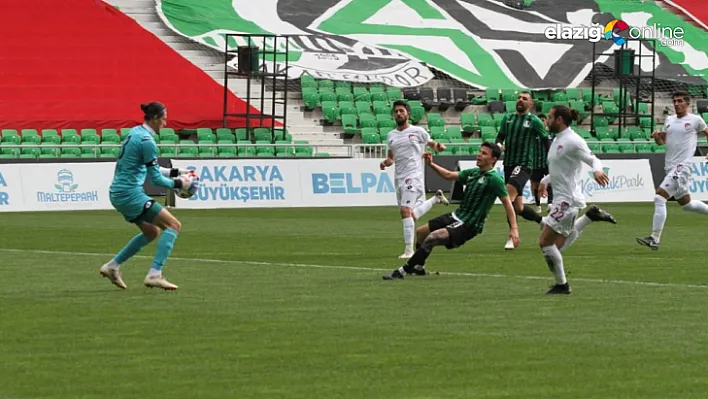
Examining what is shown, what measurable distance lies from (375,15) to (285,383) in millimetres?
48453

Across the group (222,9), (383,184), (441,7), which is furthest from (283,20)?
(383,184)

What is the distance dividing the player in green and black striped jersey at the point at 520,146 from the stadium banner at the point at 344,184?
14.6 metres

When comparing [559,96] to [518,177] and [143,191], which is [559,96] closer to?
[518,177]

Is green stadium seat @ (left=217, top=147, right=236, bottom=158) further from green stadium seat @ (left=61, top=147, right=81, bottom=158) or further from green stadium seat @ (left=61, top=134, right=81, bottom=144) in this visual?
green stadium seat @ (left=61, top=134, right=81, bottom=144)

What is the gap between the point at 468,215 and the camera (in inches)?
630

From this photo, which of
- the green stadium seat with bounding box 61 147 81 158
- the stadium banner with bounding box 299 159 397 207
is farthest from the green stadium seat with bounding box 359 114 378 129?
the stadium banner with bounding box 299 159 397 207

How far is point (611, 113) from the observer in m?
51.9

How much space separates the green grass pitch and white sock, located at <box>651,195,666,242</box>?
0.44m

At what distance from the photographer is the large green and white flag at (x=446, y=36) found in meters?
53.6

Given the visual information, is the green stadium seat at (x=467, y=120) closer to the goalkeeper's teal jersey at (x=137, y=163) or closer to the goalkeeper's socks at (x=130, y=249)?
the goalkeeper's socks at (x=130, y=249)

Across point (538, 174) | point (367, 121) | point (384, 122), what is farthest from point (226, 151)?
point (538, 174)

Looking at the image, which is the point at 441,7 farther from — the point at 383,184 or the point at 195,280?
Result: the point at 195,280

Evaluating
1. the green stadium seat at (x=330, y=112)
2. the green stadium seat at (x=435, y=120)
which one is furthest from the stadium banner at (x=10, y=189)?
the green stadium seat at (x=435, y=120)

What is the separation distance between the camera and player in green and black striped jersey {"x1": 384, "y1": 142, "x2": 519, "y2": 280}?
622 inches
